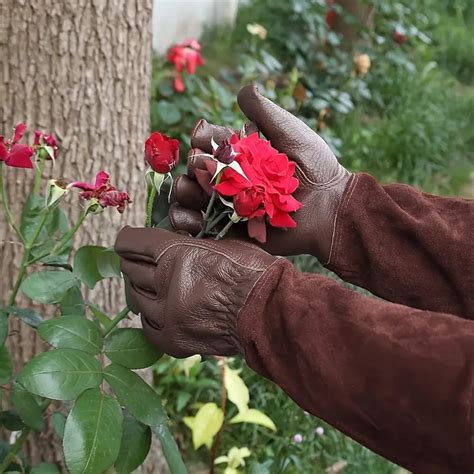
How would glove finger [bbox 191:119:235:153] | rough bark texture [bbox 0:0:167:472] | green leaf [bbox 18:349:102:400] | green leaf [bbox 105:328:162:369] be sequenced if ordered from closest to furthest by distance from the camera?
1. green leaf [bbox 18:349:102:400]
2. green leaf [bbox 105:328:162:369]
3. glove finger [bbox 191:119:235:153]
4. rough bark texture [bbox 0:0:167:472]

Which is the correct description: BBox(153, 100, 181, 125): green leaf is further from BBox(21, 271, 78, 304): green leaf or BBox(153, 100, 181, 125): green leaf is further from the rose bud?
the rose bud

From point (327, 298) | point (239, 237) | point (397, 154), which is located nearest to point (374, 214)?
point (239, 237)

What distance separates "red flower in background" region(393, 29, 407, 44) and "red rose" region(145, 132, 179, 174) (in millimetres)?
3605

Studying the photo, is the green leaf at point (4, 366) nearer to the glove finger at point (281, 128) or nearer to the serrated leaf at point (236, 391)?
the glove finger at point (281, 128)

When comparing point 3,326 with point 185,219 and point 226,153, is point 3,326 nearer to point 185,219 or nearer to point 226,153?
point 185,219

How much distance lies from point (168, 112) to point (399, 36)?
1.98 metres

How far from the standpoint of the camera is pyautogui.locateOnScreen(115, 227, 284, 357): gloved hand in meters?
1.11

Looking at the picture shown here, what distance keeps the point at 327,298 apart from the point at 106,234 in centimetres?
101

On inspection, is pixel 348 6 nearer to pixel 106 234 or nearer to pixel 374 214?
pixel 106 234

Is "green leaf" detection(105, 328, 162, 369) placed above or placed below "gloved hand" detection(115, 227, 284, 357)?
below

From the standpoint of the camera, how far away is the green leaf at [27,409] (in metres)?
1.30

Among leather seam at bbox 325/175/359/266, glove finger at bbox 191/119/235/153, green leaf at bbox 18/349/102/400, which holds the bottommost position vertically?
green leaf at bbox 18/349/102/400

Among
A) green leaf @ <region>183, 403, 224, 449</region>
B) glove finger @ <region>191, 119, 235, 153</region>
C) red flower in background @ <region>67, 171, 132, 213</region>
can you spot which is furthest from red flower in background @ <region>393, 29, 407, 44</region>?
red flower in background @ <region>67, 171, 132, 213</region>

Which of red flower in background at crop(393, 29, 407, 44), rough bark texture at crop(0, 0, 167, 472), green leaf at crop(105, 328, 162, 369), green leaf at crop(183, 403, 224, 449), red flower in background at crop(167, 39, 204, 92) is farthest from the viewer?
red flower in background at crop(393, 29, 407, 44)
